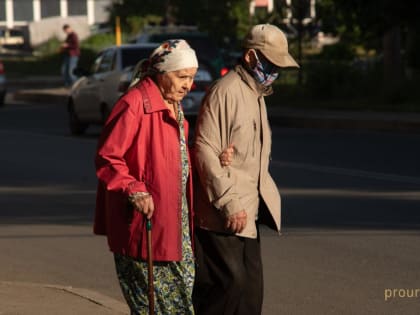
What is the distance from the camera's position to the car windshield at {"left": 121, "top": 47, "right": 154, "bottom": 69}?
21705mm

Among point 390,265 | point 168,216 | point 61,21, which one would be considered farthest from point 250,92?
point 61,21

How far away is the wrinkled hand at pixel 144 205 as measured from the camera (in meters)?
5.51

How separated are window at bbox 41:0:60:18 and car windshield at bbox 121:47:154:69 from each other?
74696mm

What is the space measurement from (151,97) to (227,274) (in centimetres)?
105

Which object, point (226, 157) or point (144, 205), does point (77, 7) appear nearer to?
point (226, 157)

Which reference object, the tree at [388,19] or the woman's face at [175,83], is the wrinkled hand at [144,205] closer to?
the woman's face at [175,83]

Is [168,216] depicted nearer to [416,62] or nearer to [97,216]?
[97,216]

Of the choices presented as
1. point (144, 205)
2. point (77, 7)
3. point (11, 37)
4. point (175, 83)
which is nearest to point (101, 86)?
point (175, 83)

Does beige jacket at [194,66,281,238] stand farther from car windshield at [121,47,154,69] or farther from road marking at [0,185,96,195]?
car windshield at [121,47,154,69]

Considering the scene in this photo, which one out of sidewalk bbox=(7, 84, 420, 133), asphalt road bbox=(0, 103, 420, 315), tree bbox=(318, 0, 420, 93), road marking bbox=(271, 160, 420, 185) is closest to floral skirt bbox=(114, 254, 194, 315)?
asphalt road bbox=(0, 103, 420, 315)

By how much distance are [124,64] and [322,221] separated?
1078 cm

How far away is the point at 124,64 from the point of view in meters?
21.6

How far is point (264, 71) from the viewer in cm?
614

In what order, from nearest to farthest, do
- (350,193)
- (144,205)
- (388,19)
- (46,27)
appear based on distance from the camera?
(144,205) < (350,193) < (388,19) < (46,27)
